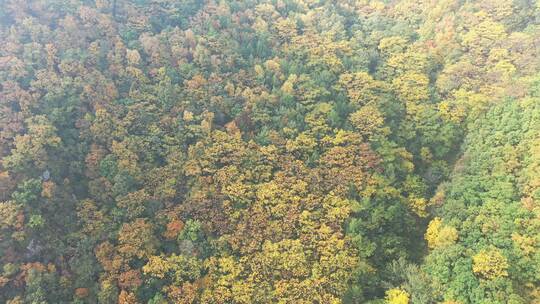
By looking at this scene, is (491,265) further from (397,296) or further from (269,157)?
(269,157)

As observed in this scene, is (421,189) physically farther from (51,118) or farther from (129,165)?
(51,118)

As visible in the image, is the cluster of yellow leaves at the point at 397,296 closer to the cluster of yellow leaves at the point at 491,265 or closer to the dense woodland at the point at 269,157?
the dense woodland at the point at 269,157

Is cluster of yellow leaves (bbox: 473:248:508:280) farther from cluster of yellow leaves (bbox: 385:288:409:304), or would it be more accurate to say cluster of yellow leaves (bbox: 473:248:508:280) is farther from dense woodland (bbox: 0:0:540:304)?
cluster of yellow leaves (bbox: 385:288:409:304)

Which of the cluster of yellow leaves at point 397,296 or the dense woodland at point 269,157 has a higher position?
the dense woodland at point 269,157

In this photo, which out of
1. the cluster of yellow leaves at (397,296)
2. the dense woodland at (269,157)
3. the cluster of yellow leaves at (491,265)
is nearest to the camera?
the cluster of yellow leaves at (491,265)

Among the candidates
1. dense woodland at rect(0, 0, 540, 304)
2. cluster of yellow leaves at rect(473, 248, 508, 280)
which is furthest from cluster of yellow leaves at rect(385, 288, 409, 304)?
cluster of yellow leaves at rect(473, 248, 508, 280)

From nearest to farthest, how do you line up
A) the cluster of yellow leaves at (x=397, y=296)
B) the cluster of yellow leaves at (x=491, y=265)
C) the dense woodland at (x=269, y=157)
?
the cluster of yellow leaves at (x=491, y=265), the cluster of yellow leaves at (x=397, y=296), the dense woodland at (x=269, y=157)

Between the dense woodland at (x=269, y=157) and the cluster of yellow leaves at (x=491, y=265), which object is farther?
the dense woodland at (x=269, y=157)

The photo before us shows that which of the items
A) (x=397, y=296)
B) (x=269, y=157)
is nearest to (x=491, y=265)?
(x=397, y=296)

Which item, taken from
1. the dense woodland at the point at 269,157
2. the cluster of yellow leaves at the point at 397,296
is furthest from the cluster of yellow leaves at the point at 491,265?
the cluster of yellow leaves at the point at 397,296
